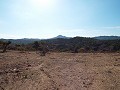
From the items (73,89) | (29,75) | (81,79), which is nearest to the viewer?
(73,89)

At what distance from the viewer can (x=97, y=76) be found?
63.2ft

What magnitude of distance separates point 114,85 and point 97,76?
3563mm

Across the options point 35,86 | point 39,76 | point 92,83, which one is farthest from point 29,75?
point 92,83

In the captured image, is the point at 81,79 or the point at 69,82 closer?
the point at 69,82

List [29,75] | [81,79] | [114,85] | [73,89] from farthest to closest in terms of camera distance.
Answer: [29,75]
[81,79]
[114,85]
[73,89]

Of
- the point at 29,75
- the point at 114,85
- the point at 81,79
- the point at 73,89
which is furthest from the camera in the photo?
the point at 29,75

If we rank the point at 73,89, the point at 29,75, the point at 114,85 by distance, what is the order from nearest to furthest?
the point at 73,89 → the point at 114,85 → the point at 29,75

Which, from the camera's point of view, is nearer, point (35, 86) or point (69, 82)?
point (35, 86)

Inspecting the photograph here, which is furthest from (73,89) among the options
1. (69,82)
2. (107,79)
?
(107,79)

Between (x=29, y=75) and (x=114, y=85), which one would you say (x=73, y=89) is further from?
(x=29, y=75)

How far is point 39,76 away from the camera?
18875 millimetres

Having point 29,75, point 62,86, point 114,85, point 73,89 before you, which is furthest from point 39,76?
point 114,85

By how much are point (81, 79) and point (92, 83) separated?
1.55 m

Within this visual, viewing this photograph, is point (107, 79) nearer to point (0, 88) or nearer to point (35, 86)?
point (35, 86)
